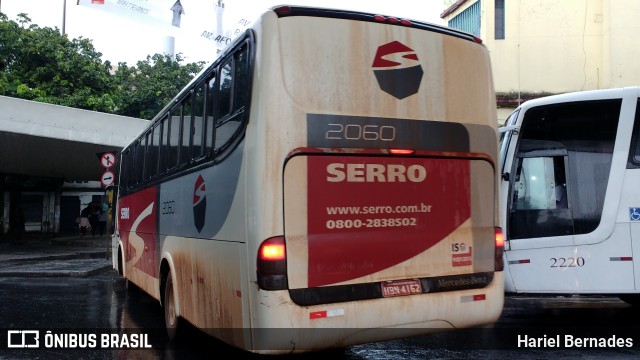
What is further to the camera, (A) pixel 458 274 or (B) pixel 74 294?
(B) pixel 74 294

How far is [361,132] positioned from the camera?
14.8 feet

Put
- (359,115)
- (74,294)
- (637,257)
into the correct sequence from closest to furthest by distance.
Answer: (359,115) → (637,257) → (74,294)

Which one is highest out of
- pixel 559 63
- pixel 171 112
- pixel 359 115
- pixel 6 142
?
pixel 559 63

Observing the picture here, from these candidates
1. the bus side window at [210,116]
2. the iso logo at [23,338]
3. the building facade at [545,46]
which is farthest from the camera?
the building facade at [545,46]

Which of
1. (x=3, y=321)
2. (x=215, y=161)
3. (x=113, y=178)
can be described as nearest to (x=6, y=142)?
(x=113, y=178)

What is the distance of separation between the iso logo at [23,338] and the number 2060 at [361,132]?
4623 millimetres

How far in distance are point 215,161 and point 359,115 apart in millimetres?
1448

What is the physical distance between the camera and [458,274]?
490cm

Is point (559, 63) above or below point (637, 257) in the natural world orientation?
above

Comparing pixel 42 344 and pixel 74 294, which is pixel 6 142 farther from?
pixel 42 344

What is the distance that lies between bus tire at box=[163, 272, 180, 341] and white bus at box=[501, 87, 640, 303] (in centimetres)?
439

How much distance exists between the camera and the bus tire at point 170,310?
21.4 ft

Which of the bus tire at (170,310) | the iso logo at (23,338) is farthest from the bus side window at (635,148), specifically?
the iso logo at (23,338)

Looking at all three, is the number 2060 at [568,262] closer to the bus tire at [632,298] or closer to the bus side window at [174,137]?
the bus tire at [632,298]
